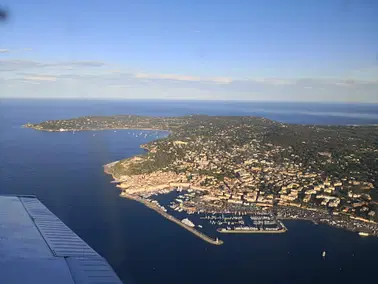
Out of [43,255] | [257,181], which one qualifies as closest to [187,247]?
[43,255]

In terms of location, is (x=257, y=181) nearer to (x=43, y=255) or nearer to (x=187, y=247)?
(x=187, y=247)

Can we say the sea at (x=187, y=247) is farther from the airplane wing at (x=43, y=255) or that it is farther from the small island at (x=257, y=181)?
the airplane wing at (x=43, y=255)

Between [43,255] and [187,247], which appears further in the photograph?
[187,247]

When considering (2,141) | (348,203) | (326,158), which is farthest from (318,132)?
(2,141)

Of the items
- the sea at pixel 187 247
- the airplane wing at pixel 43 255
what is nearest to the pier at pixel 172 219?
the sea at pixel 187 247

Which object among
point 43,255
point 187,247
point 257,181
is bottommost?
point 187,247

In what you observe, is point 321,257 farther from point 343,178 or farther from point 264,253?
point 343,178
